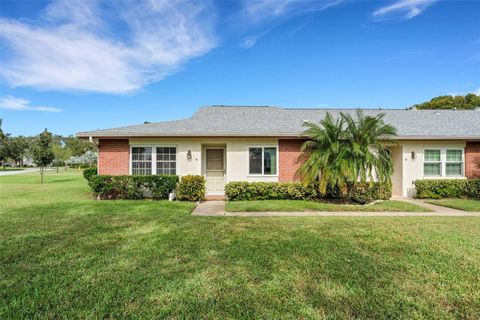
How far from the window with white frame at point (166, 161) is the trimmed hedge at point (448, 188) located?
11.4 meters

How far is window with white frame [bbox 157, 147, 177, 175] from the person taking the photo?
40.0ft

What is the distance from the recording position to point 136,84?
19.6 metres

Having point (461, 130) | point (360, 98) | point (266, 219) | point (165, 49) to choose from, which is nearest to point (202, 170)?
point (266, 219)

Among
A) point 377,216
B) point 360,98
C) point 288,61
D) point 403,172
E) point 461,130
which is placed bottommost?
point 377,216

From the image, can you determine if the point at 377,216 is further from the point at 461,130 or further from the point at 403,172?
the point at 461,130

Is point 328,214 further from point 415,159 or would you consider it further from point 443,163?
point 443,163

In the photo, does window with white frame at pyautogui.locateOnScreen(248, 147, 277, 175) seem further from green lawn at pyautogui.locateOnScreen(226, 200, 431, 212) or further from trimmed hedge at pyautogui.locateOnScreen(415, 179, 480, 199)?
trimmed hedge at pyautogui.locateOnScreen(415, 179, 480, 199)

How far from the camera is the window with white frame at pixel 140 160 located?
12.1m

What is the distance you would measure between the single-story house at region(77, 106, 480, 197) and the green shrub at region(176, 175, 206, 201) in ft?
3.38

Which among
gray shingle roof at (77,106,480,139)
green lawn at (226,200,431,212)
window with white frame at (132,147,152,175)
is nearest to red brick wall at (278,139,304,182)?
gray shingle roof at (77,106,480,139)

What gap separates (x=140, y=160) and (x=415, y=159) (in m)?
13.1

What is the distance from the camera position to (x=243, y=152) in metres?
12.2

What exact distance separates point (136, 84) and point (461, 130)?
20515 mm

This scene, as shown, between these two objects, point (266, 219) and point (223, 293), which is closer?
point (223, 293)
